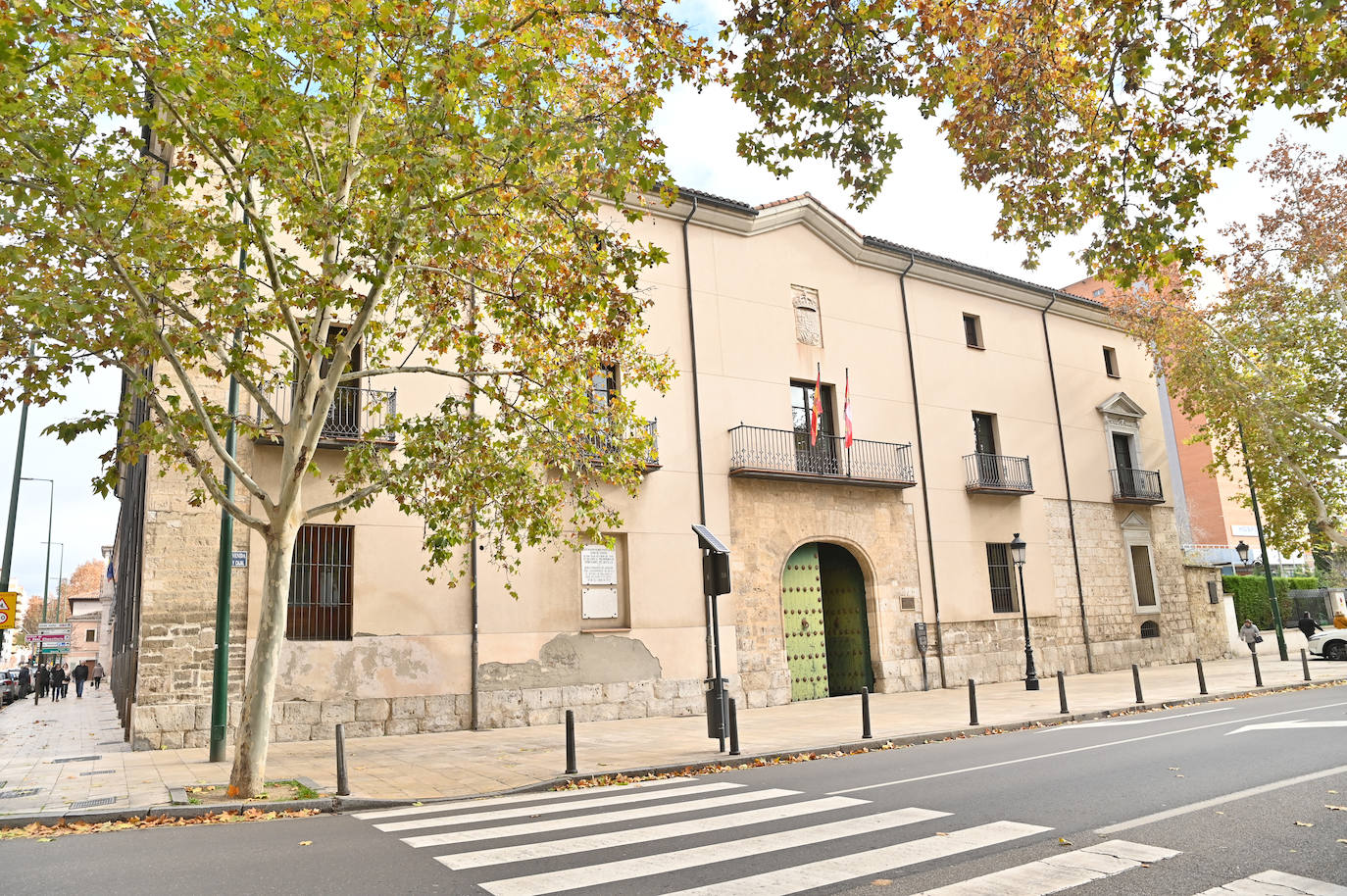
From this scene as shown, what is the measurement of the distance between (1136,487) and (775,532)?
571 inches

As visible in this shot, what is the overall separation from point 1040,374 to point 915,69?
19558 millimetres

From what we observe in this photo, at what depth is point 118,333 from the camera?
7602 millimetres

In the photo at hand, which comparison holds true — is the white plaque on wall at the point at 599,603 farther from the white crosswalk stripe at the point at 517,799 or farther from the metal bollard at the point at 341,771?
the metal bollard at the point at 341,771

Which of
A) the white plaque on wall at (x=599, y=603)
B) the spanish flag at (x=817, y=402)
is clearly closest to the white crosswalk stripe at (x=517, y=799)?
the white plaque on wall at (x=599, y=603)

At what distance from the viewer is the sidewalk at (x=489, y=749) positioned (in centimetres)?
859

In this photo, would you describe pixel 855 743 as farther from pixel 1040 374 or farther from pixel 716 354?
pixel 1040 374

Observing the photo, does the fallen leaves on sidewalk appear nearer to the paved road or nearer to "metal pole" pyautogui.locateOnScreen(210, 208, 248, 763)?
the paved road

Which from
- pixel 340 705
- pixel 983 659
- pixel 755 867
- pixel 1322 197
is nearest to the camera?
pixel 755 867

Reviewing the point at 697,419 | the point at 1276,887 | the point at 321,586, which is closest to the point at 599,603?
the point at 697,419

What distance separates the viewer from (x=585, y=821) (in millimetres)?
6680

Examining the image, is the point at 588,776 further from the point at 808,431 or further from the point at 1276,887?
the point at 808,431

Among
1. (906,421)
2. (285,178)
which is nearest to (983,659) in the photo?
(906,421)

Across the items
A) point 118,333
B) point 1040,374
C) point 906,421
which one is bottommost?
point 118,333

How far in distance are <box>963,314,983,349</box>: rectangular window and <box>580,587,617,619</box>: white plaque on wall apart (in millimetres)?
13459
